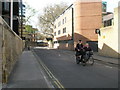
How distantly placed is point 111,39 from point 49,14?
57268 mm

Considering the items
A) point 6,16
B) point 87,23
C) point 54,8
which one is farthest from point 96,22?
point 54,8

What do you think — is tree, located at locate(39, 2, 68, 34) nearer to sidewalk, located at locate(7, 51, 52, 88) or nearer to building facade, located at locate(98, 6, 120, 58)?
building facade, located at locate(98, 6, 120, 58)

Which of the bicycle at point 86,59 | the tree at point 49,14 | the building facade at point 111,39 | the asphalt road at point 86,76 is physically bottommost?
the asphalt road at point 86,76

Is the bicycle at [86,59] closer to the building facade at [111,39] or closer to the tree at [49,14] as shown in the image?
the building facade at [111,39]

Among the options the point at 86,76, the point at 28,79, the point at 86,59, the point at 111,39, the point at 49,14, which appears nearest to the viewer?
the point at 28,79

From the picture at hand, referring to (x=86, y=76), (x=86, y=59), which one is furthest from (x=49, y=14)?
(x=86, y=76)

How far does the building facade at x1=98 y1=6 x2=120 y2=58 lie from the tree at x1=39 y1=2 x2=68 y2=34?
51027 millimetres

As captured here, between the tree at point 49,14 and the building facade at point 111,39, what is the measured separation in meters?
51.0

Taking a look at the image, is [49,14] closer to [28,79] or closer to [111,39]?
[111,39]

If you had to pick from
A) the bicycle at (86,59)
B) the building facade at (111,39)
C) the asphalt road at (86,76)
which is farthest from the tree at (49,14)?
the asphalt road at (86,76)

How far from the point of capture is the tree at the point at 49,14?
270 feet

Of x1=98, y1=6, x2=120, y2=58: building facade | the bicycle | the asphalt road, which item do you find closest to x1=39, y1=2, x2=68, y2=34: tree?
x1=98, y1=6, x2=120, y2=58: building facade

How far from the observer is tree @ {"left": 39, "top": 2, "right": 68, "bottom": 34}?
270ft

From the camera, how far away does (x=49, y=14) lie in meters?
84.1
